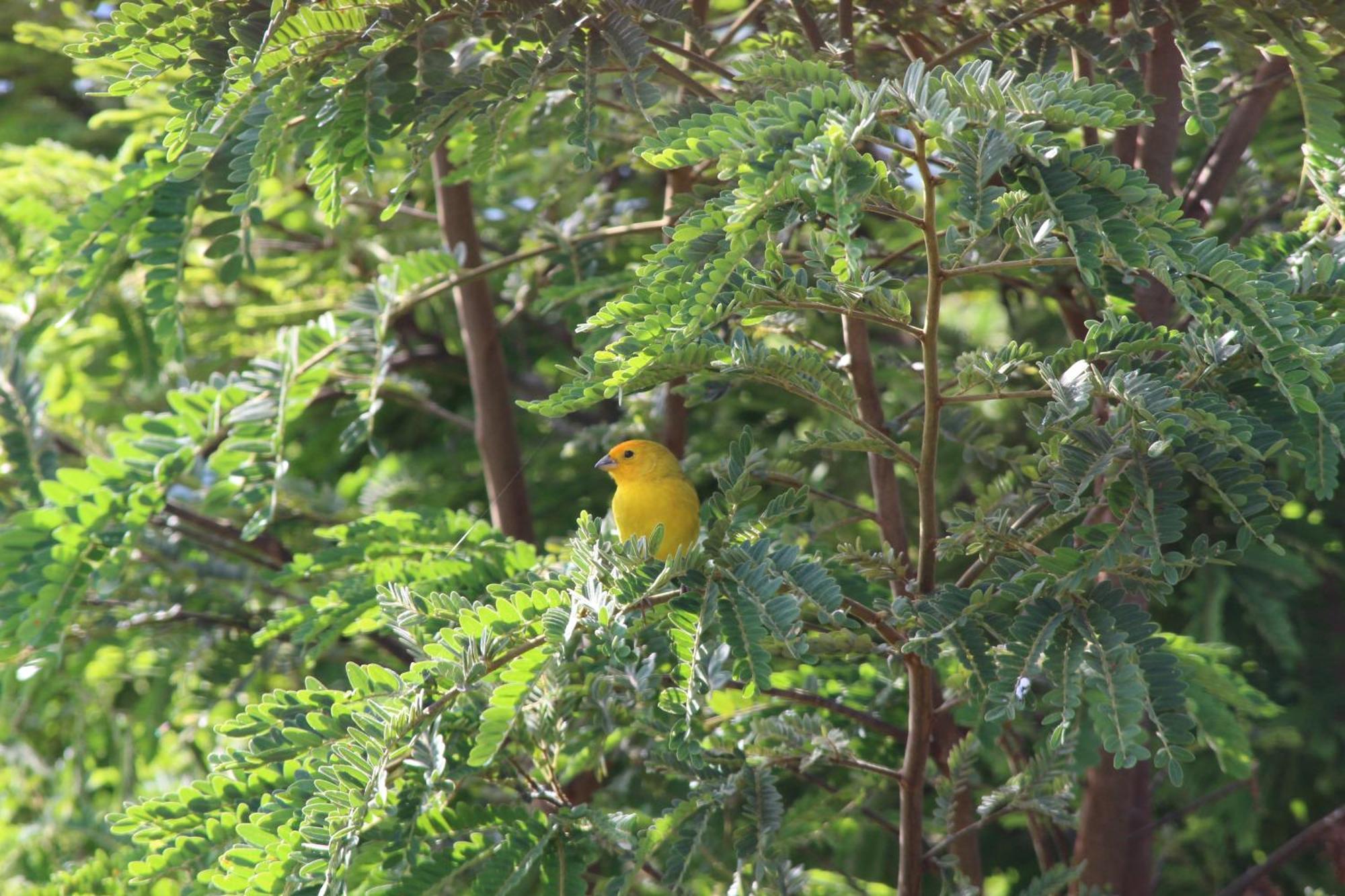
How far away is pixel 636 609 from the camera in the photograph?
211 centimetres

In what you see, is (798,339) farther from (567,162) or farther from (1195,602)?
(1195,602)

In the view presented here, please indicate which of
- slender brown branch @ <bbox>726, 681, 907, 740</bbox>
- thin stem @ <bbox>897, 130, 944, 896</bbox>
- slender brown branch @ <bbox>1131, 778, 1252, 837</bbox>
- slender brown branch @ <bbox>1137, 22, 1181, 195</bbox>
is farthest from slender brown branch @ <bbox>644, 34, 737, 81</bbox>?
slender brown branch @ <bbox>1131, 778, 1252, 837</bbox>

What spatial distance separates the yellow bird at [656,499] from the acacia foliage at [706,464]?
10.1 inches

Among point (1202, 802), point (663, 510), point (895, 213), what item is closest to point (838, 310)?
point (895, 213)

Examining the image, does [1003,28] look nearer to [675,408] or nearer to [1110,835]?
[675,408]

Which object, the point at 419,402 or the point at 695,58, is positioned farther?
the point at 419,402

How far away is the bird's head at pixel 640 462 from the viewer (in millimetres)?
3150

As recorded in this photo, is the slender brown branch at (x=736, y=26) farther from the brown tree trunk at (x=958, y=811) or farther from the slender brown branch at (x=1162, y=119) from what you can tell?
the brown tree trunk at (x=958, y=811)

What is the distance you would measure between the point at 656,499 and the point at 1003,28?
1.25 meters

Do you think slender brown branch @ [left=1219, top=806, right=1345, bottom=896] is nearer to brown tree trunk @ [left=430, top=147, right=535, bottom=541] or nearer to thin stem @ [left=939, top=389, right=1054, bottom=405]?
thin stem @ [left=939, top=389, right=1054, bottom=405]

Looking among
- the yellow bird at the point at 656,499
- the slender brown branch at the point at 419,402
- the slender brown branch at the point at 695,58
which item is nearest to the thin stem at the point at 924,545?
the slender brown branch at the point at 695,58

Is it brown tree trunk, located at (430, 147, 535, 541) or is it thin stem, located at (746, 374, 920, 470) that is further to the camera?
brown tree trunk, located at (430, 147, 535, 541)

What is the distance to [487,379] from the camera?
12.7ft

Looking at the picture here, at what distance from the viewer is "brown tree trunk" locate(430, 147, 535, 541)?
3807 millimetres
